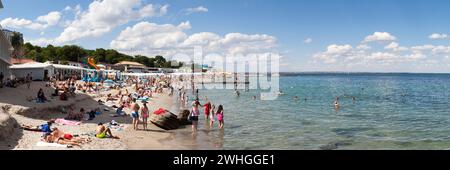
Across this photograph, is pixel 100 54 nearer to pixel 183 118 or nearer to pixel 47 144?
pixel 183 118

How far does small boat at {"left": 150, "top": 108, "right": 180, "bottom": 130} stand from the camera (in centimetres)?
1870

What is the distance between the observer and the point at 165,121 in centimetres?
1880

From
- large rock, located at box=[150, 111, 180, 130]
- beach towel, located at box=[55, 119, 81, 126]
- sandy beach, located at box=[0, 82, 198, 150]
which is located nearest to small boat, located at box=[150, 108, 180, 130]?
large rock, located at box=[150, 111, 180, 130]

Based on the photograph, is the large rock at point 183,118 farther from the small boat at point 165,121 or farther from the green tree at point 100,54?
the green tree at point 100,54

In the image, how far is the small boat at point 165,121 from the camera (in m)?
18.7

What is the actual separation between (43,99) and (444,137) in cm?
2152

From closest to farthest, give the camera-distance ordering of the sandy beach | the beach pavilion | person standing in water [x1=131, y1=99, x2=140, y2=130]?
1. the sandy beach
2. person standing in water [x1=131, y1=99, x2=140, y2=130]
3. the beach pavilion

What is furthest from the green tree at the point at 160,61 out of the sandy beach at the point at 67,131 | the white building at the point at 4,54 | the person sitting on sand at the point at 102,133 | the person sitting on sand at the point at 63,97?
the person sitting on sand at the point at 102,133

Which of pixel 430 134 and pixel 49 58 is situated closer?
pixel 430 134

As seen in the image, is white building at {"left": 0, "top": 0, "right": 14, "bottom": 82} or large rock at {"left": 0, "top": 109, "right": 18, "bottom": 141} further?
white building at {"left": 0, "top": 0, "right": 14, "bottom": 82}

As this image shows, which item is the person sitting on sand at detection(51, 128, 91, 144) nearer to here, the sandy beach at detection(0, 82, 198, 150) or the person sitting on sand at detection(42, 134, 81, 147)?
the person sitting on sand at detection(42, 134, 81, 147)
